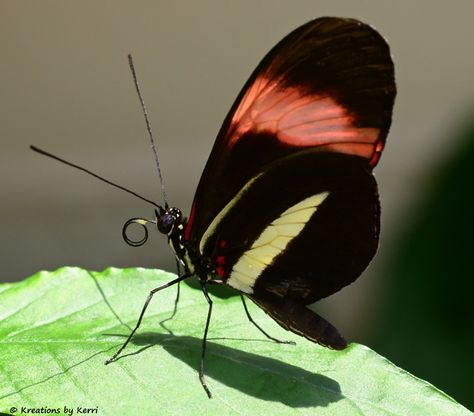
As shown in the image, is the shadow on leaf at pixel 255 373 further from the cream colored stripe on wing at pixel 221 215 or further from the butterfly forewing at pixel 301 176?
the cream colored stripe on wing at pixel 221 215

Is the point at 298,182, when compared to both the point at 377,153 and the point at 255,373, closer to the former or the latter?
the point at 377,153

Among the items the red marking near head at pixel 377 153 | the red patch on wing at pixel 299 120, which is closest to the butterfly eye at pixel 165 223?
the red patch on wing at pixel 299 120

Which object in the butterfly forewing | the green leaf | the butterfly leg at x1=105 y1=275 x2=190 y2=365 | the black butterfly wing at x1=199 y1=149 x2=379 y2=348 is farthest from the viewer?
the black butterfly wing at x1=199 y1=149 x2=379 y2=348

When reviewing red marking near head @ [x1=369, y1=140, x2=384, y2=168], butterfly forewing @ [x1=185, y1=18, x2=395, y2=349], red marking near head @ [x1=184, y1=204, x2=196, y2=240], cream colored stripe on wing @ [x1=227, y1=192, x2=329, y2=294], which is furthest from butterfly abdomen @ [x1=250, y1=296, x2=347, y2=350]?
red marking near head @ [x1=369, y1=140, x2=384, y2=168]

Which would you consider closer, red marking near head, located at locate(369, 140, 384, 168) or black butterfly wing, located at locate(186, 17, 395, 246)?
black butterfly wing, located at locate(186, 17, 395, 246)

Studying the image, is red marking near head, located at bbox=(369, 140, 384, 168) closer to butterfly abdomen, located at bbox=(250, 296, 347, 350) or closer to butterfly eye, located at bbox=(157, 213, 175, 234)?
butterfly abdomen, located at bbox=(250, 296, 347, 350)

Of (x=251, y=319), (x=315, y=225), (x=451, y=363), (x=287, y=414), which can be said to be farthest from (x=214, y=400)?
(x=451, y=363)
